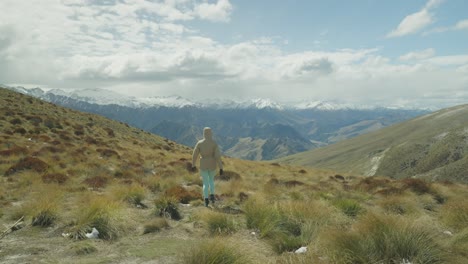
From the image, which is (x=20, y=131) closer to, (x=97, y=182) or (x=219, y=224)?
(x=97, y=182)

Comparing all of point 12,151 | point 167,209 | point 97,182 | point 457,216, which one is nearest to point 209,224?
point 167,209

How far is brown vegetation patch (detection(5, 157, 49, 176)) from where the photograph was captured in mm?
17381

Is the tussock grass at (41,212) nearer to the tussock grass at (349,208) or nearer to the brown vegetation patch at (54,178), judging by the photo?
the brown vegetation patch at (54,178)

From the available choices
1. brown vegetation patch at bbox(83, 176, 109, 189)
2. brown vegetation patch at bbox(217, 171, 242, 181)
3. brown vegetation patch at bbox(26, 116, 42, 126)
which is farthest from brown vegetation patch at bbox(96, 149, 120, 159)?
brown vegetation patch at bbox(26, 116, 42, 126)

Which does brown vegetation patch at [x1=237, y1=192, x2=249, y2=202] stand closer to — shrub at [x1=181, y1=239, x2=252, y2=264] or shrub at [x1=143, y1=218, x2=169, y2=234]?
shrub at [x1=143, y1=218, x2=169, y2=234]

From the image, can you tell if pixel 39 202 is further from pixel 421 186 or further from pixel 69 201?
pixel 421 186

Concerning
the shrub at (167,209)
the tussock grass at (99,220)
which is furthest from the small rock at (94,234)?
the shrub at (167,209)

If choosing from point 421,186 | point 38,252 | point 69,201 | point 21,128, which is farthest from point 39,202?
point 21,128

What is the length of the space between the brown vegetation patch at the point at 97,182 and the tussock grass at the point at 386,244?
40.0 feet

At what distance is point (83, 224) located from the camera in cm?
889

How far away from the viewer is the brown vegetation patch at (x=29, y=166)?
17381 mm

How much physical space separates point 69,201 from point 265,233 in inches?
317

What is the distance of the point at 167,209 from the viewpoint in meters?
11.3

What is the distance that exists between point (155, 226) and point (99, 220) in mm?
1469
